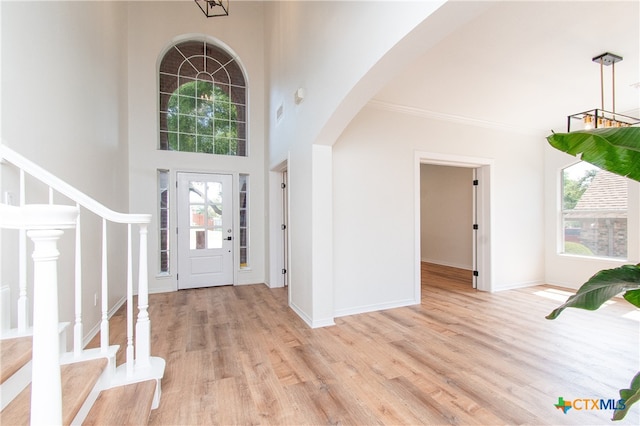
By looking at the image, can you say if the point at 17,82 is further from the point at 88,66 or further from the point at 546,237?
the point at 546,237

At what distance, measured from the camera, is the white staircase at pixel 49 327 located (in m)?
0.71

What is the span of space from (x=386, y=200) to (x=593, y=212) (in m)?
3.54

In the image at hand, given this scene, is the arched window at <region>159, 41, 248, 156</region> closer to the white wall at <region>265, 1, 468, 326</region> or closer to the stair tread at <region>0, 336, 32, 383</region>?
the white wall at <region>265, 1, 468, 326</region>

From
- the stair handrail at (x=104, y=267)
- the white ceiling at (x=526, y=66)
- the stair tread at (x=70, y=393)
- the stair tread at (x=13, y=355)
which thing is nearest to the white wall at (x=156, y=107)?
the white ceiling at (x=526, y=66)

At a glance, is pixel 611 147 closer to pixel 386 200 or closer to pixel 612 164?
pixel 612 164

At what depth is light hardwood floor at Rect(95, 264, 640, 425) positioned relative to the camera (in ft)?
5.66

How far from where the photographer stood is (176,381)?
2035 millimetres

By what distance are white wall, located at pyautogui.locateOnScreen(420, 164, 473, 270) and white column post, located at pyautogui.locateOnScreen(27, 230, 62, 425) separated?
6.87 metres

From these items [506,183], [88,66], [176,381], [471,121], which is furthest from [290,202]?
[506,183]

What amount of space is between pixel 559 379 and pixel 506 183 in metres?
3.33

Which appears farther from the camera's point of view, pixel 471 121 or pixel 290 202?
pixel 471 121

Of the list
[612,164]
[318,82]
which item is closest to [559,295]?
[612,164]

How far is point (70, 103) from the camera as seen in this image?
2.44m

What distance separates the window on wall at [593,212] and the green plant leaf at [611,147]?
467cm
